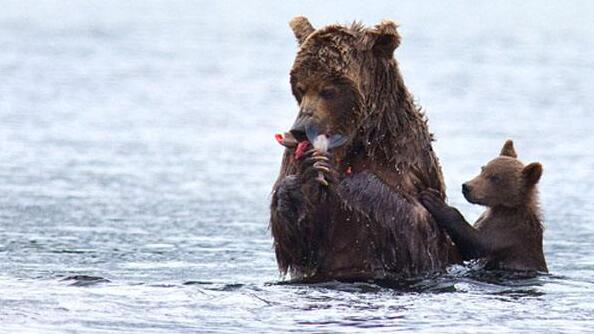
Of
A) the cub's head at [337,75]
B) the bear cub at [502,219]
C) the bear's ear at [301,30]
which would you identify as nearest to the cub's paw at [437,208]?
the bear cub at [502,219]

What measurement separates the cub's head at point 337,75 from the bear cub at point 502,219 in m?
0.82

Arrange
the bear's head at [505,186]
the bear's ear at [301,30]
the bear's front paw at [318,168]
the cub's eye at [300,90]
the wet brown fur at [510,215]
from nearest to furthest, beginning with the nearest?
1. the bear's front paw at [318,168]
2. the cub's eye at [300,90]
3. the bear's ear at [301,30]
4. the wet brown fur at [510,215]
5. the bear's head at [505,186]

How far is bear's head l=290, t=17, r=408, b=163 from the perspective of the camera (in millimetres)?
9820

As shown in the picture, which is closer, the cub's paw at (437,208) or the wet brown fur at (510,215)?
the cub's paw at (437,208)

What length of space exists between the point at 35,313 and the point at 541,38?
3217cm

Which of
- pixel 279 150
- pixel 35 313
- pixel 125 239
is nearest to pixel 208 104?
pixel 279 150

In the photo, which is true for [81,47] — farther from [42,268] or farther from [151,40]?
[42,268]

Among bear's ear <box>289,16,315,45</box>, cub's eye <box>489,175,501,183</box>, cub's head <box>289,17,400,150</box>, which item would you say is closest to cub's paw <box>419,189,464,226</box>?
cub's head <box>289,17,400,150</box>

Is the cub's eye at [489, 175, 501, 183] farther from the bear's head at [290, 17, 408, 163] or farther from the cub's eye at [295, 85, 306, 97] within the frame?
the cub's eye at [295, 85, 306, 97]

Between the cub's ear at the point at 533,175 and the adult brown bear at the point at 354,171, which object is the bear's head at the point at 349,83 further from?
the cub's ear at the point at 533,175

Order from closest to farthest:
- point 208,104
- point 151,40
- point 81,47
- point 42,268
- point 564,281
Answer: point 564,281, point 42,268, point 208,104, point 81,47, point 151,40

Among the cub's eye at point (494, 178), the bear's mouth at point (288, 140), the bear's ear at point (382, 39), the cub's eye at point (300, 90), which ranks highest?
the bear's ear at point (382, 39)

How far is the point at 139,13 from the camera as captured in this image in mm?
49781

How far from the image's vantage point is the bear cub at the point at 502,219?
1055 cm
